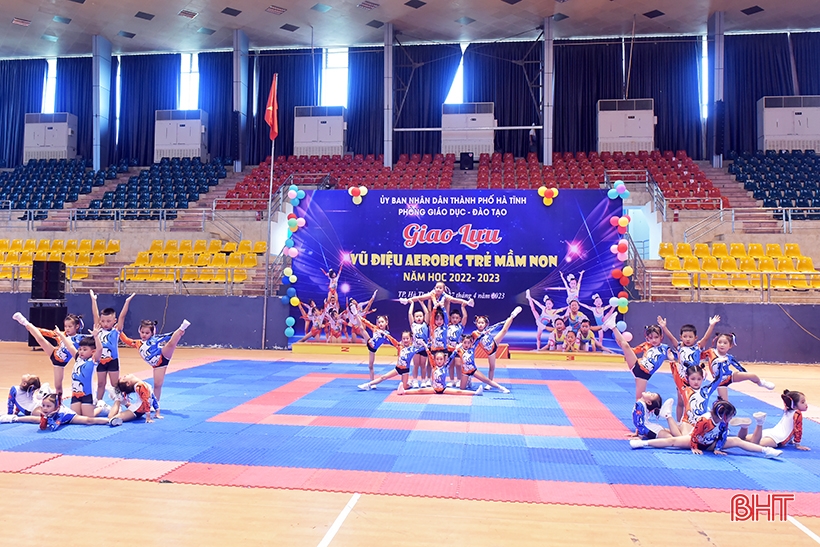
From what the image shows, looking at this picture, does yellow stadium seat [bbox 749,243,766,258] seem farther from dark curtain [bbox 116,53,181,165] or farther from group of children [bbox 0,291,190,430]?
dark curtain [bbox 116,53,181,165]

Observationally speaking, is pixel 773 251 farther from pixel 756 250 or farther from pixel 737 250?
pixel 737 250

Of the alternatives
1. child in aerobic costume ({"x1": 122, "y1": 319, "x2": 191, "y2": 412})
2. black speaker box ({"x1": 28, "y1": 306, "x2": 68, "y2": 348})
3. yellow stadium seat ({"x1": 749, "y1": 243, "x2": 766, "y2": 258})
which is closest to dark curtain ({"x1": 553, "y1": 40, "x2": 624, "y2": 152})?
yellow stadium seat ({"x1": 749, "y1": 243, "x2": 766, "y2": 258})

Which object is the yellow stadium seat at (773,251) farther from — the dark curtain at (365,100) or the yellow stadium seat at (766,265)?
the dark curtain at (365,100)

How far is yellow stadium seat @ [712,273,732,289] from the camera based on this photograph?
15805 mm

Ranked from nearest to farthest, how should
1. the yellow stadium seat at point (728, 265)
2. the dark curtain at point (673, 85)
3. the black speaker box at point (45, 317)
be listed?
the black speaker box at point (45, 317) < the yellow stadium seat at point (728, 265) < the dark curtain at point (673, 85)

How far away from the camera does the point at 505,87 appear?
91.5ft

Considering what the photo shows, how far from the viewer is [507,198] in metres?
16.0

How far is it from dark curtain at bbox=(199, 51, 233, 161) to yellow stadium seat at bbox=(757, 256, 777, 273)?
2292cm

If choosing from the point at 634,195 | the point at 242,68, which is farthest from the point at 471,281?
the point at 242,68

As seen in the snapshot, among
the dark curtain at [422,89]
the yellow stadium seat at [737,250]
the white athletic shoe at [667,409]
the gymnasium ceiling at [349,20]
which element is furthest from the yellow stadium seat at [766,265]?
the dark curtain at [422,89]

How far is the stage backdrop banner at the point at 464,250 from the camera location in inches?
610

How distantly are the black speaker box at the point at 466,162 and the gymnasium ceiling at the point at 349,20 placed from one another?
5.46 metres

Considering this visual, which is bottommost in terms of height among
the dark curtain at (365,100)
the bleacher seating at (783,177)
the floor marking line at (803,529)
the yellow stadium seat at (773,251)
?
the floor marking line at (803,529)

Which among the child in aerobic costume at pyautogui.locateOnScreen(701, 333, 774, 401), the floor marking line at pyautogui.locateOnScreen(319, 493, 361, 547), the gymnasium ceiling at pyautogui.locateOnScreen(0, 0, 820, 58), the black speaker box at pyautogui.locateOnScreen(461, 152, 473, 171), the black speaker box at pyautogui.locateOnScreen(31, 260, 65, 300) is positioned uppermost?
the gymnasium ceiling at pyautogui.locateOnScreen(0, 0, 820, 58)
